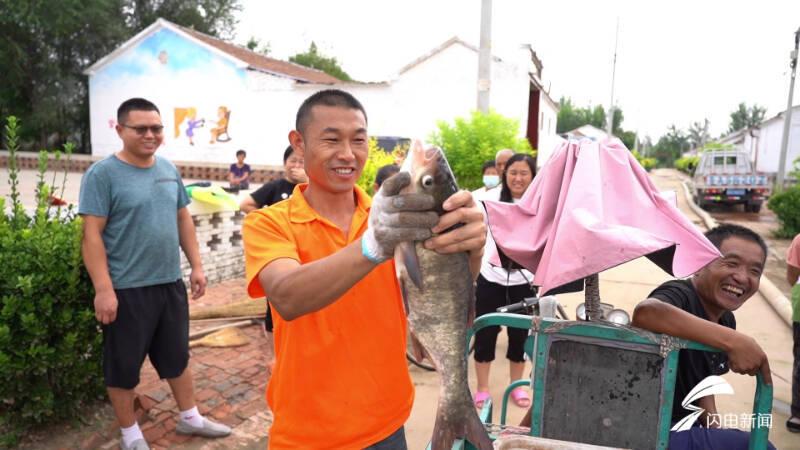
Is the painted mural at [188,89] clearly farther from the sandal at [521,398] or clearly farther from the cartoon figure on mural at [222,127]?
the sandal at [521,398]

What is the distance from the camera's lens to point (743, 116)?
7556 cm

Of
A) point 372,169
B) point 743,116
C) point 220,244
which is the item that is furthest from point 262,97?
point 743,116

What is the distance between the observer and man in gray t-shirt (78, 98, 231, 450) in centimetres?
333

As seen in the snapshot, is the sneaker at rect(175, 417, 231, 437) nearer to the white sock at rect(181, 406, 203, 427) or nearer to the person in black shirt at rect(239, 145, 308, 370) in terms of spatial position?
the white sock at rect(181, 406, 203, 427)

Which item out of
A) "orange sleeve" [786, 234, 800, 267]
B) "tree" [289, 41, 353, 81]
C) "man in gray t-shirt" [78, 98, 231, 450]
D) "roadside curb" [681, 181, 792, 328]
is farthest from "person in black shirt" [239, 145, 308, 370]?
"tree" [289, 41, 353, 81]

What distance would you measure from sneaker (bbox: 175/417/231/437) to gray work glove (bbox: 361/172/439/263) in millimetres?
2902

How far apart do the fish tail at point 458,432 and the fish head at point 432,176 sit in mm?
736

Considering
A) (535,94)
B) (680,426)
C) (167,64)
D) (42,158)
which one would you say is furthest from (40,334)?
(167,64)

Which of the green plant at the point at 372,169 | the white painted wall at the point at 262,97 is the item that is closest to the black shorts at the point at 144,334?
the green plant at the point at 372,169

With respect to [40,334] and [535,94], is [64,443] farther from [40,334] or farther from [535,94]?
[535,94]

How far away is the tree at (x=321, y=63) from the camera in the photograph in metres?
43.1

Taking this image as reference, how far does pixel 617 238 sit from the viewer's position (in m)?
1.94

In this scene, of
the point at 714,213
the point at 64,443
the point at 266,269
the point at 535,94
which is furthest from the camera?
the point at 535,94

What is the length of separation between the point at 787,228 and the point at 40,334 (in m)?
15.0
